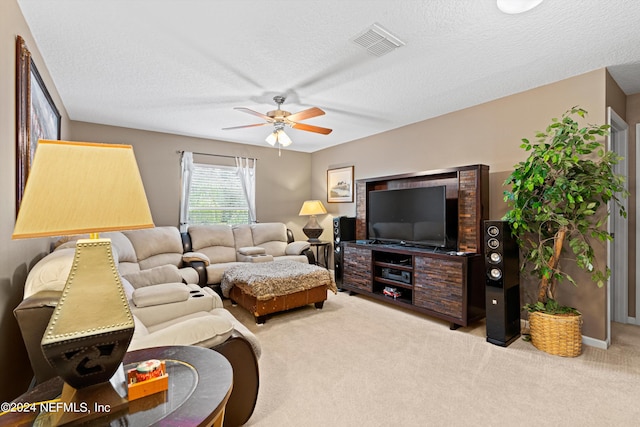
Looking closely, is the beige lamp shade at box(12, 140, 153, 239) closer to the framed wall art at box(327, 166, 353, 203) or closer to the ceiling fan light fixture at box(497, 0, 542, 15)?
the ceiling fan light fixture at box(497, 0, 542, 15)

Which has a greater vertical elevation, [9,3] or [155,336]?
[9,3]

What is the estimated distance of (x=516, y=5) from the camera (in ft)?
6.04

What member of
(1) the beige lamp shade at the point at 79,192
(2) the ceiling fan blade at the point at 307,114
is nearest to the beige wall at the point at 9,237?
(1) the beige lamp shade at the point at 79,192

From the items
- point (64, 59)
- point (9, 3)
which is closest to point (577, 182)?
point (9, 3)

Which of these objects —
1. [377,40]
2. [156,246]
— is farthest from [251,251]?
[377,40]

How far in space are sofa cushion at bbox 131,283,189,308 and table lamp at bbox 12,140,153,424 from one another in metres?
1.27

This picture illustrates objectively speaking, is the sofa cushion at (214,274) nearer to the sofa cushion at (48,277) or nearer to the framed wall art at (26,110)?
the framed wall art at (26,110)

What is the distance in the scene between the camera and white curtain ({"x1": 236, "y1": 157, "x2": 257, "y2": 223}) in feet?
18.3

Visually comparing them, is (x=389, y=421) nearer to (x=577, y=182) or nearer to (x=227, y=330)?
(x=227, y=330)

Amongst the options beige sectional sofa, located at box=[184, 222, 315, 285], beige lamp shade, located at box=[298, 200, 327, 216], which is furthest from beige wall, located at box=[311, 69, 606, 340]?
beige sectional sofa, located at box=[184, 222, 315, 285]

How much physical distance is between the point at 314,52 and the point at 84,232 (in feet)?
7.09

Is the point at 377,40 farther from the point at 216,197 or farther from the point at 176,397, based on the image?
the point at 216,197

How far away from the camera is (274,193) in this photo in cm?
602

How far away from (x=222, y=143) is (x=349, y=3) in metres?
4.06
